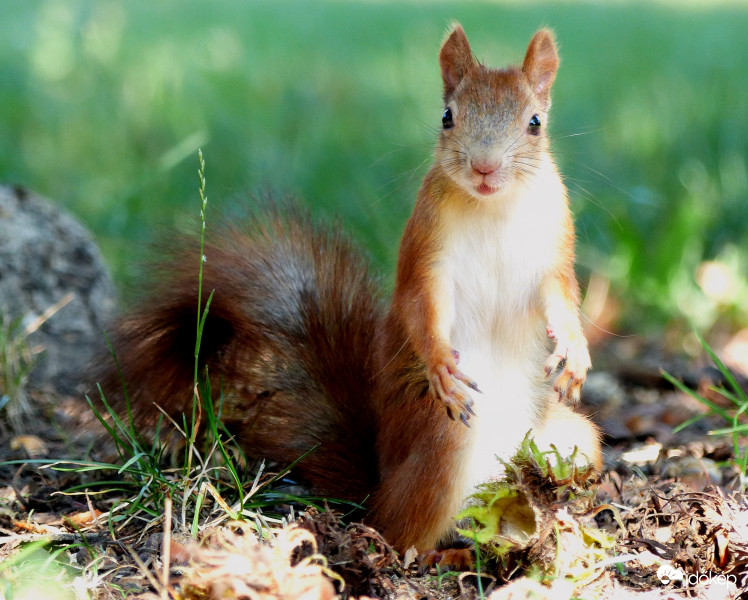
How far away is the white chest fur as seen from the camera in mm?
1931

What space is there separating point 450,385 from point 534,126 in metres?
0.58

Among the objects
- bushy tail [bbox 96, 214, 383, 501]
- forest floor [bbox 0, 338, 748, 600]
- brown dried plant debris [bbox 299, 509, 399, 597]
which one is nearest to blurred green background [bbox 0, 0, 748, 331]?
bushy tail [bbox 96, 214, 383, 501]

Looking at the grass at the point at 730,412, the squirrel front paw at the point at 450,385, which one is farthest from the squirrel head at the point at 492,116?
the grass at the point at 730,412

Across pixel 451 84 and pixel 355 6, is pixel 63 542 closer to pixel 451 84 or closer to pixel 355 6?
pixel 451 84

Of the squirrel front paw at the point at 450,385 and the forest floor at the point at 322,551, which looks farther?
the squirrel front paw at the point at 450,385

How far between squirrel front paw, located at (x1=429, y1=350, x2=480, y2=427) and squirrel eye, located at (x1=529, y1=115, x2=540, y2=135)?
0.51 meters

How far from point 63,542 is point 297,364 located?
634 mm

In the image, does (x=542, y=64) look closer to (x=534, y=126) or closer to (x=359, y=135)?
(x=534, y=126)

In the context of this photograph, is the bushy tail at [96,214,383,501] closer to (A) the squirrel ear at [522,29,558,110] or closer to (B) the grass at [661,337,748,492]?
(A) the squirrel ear at [522,29,558,110]

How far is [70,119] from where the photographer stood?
5.32 meters

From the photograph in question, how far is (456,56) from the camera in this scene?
2078 mm

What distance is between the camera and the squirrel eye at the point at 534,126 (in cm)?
201

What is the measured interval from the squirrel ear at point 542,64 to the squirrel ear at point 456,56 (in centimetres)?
12

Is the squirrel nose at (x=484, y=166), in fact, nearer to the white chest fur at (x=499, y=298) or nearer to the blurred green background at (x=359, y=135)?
the white chest fur at (x=499, y=298)
